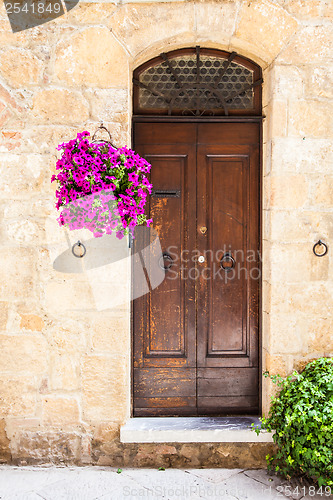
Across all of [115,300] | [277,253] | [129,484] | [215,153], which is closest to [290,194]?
[277,253]

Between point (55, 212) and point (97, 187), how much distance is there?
67 centimetres

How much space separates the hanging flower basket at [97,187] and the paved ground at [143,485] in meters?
1.66

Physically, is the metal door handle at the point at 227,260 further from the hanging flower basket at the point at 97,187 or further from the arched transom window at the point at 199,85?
the arched transom window at the point at 199,85

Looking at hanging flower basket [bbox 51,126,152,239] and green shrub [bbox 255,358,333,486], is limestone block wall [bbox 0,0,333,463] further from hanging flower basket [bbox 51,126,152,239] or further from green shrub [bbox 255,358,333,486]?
hanging flower basket [bbox 51,126,152,239]

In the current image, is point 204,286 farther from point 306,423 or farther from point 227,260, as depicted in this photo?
point 306,423

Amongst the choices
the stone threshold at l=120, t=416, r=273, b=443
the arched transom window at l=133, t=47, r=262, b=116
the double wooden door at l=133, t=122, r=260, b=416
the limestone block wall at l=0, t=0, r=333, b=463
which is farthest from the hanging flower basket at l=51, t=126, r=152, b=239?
the stone threshold at l=120, t=416, r=273, b=443

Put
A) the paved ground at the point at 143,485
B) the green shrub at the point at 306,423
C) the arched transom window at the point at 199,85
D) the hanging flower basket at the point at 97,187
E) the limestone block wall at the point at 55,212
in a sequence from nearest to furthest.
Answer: the hanging flower basket at the point at 97,187 → the green shrub at the point at 306,423 → the paved ground at the point at 143,485 → the limestone block wall at the point at 55,212 → the arched transom window at the point at 199,85

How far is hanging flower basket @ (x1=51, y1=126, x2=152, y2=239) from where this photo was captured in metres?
2.39

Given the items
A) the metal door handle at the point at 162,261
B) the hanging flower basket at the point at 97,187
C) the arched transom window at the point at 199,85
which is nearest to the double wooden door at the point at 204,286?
the metal door handle at the point at 162,261

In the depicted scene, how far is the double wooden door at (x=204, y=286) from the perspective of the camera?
314 cm

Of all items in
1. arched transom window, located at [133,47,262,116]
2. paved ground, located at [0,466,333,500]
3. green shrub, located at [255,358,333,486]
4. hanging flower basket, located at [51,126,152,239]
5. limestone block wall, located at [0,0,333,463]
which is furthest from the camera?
arched transom window, located at [133,47,262,116]

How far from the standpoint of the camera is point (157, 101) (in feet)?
10.3

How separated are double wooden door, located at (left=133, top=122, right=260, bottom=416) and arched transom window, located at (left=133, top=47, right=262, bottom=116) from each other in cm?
12

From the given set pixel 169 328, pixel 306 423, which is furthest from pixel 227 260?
pixel 306 423
